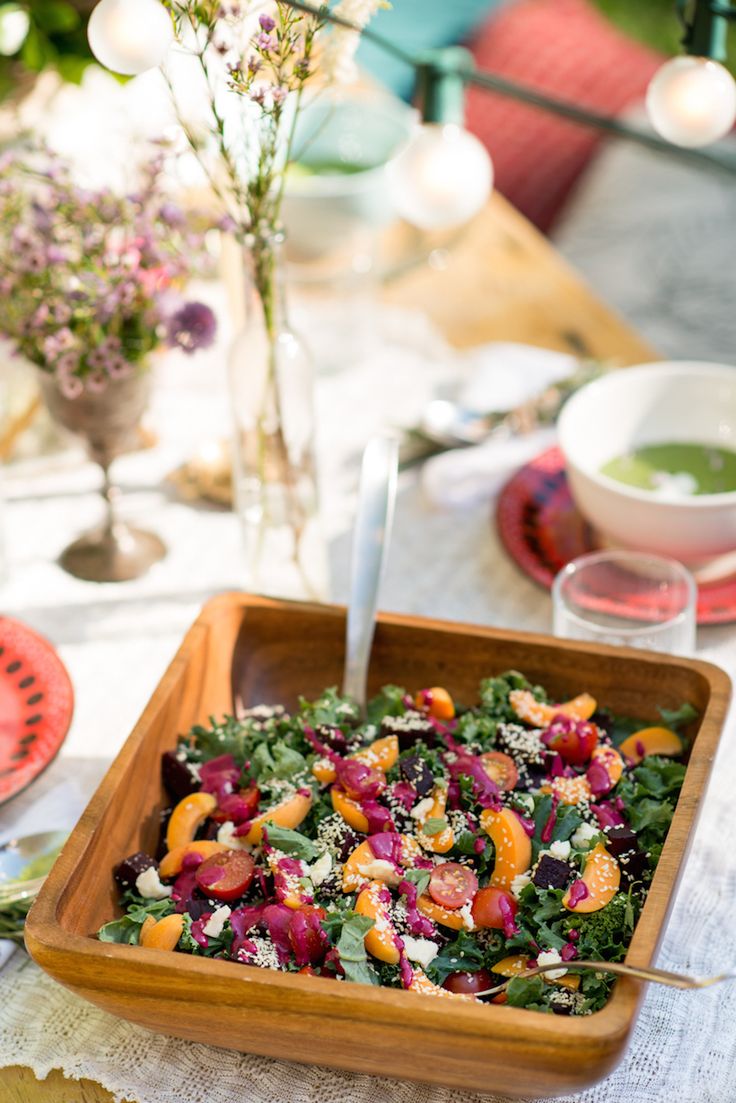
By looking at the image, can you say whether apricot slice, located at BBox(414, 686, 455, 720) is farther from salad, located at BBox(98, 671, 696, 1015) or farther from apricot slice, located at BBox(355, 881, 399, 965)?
apricot slice, located at BBox(355, 881, 399, 965)

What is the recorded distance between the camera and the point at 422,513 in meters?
1.34

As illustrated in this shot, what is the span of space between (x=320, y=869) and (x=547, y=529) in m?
0.58

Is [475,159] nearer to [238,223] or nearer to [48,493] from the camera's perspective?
[238,223]

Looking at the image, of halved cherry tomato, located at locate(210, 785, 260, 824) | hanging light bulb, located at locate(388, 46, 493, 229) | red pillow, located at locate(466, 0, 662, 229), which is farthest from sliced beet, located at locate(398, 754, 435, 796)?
red pillow, located at locate(466, 0, 662, 229)

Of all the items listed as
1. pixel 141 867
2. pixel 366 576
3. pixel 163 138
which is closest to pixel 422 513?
pixel 366 576

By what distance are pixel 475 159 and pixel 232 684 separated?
648 millimetres

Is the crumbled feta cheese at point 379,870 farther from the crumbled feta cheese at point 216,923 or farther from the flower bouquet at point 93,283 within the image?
the flower bouquet at point 93,283

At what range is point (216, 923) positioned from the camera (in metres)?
0.76

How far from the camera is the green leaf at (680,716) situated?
903 mm

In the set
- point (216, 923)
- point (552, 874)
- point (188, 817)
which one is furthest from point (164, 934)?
point (552, 874)

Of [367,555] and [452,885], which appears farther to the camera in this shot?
[367,555]

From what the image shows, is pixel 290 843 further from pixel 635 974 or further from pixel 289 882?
pixel 635 974

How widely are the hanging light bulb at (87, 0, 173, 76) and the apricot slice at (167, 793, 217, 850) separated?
1.71 feet

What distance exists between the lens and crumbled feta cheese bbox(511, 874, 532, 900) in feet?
2.52
